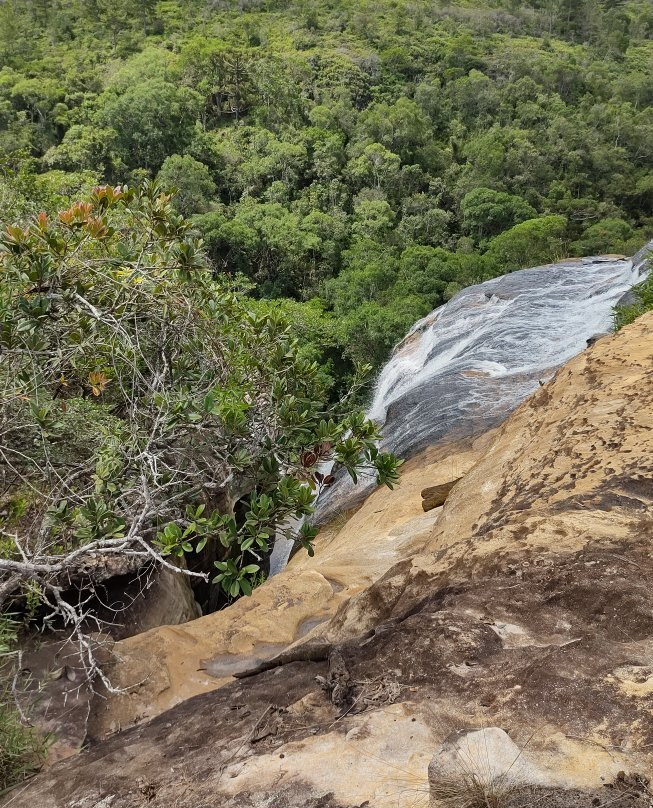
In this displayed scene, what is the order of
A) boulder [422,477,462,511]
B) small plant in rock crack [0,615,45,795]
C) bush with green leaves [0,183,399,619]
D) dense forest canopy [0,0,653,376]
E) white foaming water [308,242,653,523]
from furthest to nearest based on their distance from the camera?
1. dense forest canopy [0,0,653,376]
2. white foaming water [308,242,653,523]
3. boulder [422,477,462,511]
4. bush with green leaves [0,183,399,619]
5. small plant in rock crack [0,615,45,795]

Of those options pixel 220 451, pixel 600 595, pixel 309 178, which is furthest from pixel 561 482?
pixel 309 178

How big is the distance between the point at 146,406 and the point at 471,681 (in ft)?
9.21

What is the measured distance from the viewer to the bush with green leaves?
3494 mm

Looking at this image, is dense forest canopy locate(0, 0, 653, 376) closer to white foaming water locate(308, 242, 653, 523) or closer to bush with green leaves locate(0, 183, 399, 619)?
white foaming water locate(308, 242, 653, 523)

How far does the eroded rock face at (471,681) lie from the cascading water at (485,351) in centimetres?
567

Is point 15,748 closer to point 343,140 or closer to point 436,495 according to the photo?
point 436,495

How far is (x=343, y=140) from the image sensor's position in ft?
130

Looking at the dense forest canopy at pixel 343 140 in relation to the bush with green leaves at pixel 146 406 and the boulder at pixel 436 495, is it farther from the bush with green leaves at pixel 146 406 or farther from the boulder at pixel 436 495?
the bush with green leaves at pixel 146 406

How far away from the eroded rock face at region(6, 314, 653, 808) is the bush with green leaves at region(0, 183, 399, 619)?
0.67 meters

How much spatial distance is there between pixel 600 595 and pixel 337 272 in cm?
2999

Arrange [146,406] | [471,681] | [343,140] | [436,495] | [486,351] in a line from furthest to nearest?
[343,140]
[486,351]
[436,495]
[146,406]
[471,681]

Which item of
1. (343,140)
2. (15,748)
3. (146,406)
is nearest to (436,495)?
(146,406)

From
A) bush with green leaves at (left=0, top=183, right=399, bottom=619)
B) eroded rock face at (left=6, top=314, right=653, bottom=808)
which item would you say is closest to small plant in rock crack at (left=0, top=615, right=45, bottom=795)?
eroded rock face at (left=6, top=314, right=653, bottom=808)

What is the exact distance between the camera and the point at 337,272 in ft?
104
